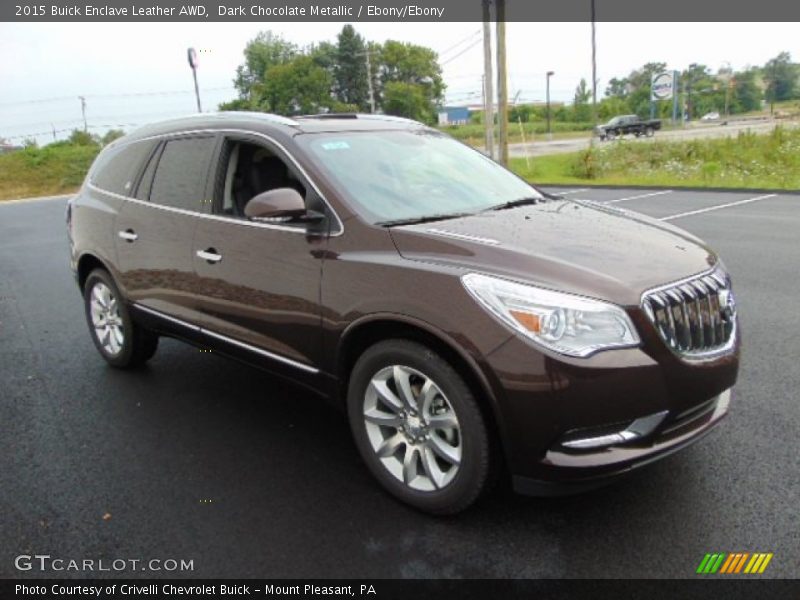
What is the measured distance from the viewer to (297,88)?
71500mm

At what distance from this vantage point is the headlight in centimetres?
249

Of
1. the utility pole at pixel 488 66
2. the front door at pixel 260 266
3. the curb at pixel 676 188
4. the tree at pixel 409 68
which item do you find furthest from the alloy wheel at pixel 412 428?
the tree at pixel 409 68

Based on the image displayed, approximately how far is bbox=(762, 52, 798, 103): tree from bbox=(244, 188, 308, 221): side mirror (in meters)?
101

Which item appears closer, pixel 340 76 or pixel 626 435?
pixel 626 435

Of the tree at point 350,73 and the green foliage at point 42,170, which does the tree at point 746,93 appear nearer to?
the tree at point 350,73

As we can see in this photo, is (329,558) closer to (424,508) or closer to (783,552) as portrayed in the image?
(424,508)

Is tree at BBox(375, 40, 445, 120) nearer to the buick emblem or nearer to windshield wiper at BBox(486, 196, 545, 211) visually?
windshield wiper at BBox(486, 196, 545, 211)

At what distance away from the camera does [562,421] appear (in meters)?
2.48

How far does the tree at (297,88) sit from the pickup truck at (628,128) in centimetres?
3140

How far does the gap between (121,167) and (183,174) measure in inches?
39.6

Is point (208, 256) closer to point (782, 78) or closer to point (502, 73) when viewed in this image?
point (502, 73)

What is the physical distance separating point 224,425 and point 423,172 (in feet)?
6.36

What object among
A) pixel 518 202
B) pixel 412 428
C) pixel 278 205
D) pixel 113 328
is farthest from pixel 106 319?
pixel 518 202
